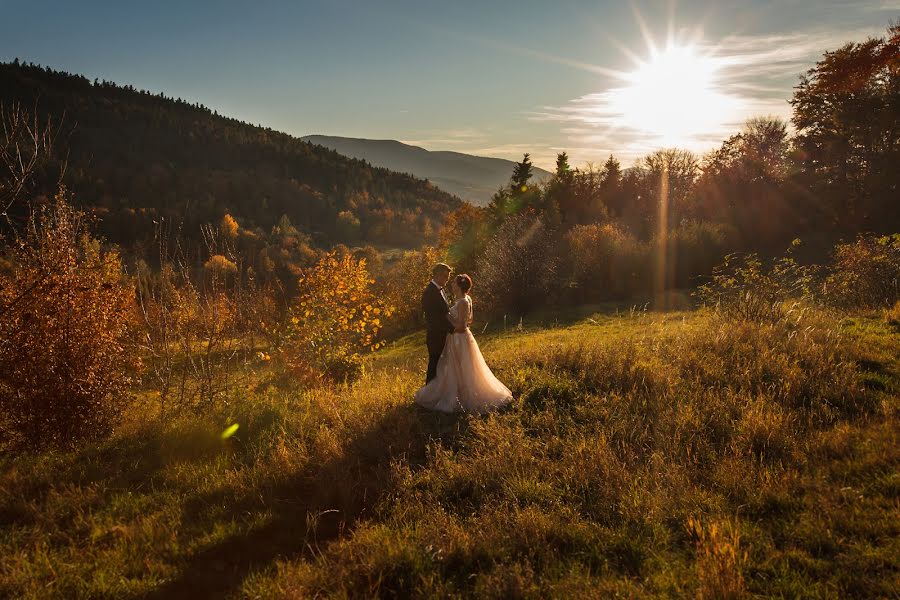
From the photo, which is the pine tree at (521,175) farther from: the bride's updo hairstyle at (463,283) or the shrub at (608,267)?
the bride's updo hairstyle at (463,283)

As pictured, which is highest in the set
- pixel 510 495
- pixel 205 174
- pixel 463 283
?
pixel 205 174

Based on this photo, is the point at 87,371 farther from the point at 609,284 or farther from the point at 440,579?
the point at 609,284


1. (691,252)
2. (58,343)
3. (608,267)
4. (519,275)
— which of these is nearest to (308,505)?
(58,343)

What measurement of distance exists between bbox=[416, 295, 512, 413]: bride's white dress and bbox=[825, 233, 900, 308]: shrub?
11.2 meters

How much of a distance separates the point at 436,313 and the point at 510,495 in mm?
4100

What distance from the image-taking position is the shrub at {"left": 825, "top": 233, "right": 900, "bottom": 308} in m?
12.8

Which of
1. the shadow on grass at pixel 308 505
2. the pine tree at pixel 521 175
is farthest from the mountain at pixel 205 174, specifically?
the shadow on grass at pixel 308 505

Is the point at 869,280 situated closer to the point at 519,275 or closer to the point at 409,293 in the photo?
the point at 519,275

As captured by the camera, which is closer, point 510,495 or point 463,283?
point 510,495

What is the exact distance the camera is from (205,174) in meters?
115

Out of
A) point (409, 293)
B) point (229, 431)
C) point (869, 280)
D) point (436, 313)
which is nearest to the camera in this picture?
point (229, 431)

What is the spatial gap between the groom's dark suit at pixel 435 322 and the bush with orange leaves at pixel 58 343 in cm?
480

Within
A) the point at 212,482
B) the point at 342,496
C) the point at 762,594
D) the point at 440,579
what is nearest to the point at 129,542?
the point at 212,482

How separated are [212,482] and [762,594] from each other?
19.2 feet
